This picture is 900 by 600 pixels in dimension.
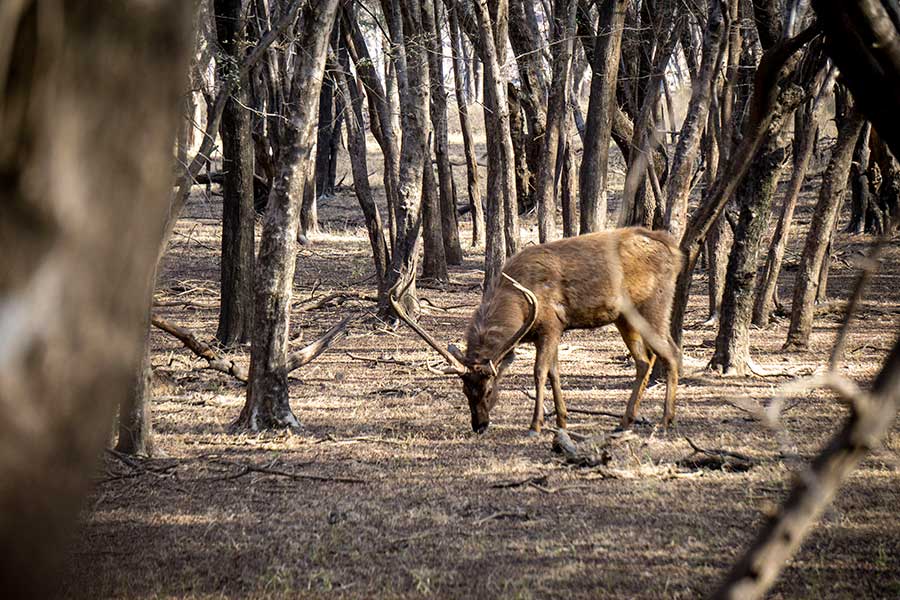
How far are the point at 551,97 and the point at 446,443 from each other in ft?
33.6

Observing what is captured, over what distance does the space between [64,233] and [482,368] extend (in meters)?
8.31

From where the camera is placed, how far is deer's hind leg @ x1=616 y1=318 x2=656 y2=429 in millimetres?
9438

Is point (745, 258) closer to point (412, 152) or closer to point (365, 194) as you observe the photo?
point (412, 152)

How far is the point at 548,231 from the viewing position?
1708 cm

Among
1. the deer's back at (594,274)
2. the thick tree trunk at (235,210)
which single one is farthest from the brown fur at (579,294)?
the thick tree trunk at (235,210)

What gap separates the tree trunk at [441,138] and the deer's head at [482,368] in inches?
251

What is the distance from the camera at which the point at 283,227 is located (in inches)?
345

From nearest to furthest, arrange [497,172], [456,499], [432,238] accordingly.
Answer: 1. [456,499]
2. [497,172]
3. [432,238]

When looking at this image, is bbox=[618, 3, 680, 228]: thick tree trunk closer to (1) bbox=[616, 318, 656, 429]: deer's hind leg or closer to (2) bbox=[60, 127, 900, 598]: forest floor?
(2) bbox=[60, 127, 900, 598]: forest floor

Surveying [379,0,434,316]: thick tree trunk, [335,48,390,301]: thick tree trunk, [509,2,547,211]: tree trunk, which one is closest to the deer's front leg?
[379,0,434,316]: thick tree trunk

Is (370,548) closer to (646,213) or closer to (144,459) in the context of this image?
(144,459)

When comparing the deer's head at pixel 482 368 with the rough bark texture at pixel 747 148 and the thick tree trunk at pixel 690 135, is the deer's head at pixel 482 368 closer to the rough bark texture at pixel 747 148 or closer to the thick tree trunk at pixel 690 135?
the rough bark texture at pixel 747 148

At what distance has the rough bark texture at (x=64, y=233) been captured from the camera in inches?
50.4

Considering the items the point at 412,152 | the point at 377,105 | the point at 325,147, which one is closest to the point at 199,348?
the point at 412,152
